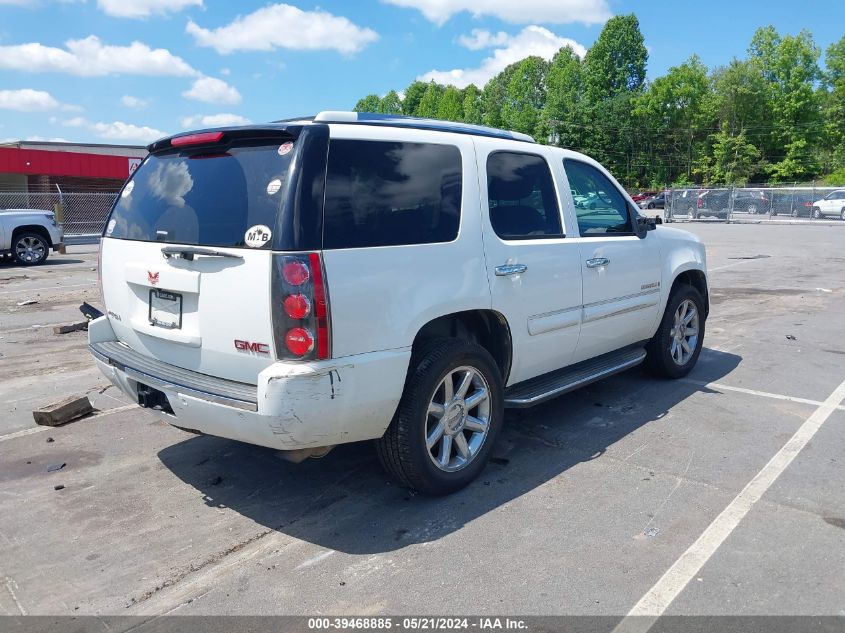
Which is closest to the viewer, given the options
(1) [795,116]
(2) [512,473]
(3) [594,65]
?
(2) [512,473]

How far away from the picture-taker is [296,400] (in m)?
3.12

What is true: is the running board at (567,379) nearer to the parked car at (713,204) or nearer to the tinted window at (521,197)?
the tinted window at (521,197)

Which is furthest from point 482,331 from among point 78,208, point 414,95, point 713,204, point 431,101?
point 414,95

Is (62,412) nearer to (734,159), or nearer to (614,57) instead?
(734,159)

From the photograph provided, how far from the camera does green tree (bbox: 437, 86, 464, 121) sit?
103 metres

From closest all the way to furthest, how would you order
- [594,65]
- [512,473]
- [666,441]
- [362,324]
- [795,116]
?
[362,324], [512,473], [666,441], [795,116], [594,65]

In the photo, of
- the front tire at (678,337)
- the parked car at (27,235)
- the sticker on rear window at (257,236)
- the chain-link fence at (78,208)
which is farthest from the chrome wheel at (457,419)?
the chain-link fence at (78,208)

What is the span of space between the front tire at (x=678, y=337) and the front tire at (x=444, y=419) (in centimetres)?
245

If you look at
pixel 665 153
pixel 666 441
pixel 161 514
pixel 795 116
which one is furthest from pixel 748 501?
pixel 665 153

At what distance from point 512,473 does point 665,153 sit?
276 feet

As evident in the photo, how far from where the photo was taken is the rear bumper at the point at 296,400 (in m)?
3.13

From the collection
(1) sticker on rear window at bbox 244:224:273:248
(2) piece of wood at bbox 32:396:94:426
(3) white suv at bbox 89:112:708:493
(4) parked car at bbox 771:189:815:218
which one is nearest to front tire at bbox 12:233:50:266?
(2) piece of wood at bbox 32:396:94:426

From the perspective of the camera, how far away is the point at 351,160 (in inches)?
135

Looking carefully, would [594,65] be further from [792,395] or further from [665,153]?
[792,395]
